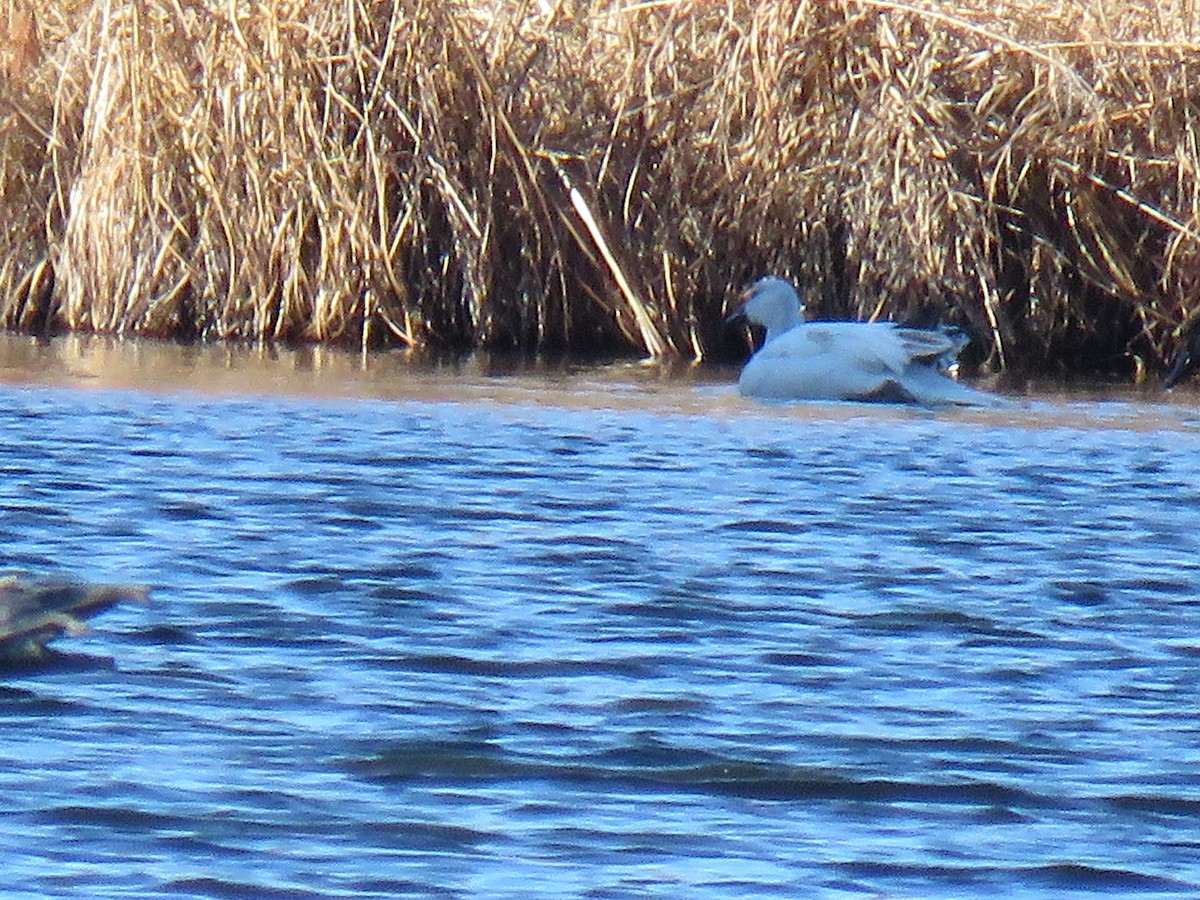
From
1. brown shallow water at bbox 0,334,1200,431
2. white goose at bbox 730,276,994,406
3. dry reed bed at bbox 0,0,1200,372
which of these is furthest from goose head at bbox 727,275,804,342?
white goose at bbox 730,276,994,406

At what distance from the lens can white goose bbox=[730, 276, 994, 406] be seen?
1145 cm

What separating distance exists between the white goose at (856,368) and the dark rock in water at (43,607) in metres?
6.68

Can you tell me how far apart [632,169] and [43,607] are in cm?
944

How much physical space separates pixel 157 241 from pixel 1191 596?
8.83m

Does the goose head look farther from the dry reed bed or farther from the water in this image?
the water

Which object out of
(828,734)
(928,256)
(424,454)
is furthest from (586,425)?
(828,734)

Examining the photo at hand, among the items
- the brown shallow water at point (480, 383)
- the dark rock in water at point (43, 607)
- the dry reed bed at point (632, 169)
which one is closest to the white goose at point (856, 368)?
the brown shallow water at point (480, 383)

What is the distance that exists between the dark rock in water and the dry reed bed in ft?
29.1

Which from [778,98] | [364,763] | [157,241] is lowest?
[364,763]

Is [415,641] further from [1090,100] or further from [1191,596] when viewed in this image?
[1090,100]

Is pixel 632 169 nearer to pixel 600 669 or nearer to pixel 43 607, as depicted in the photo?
pixel 600 669

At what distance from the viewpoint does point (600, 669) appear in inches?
210

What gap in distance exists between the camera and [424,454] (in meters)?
9.10

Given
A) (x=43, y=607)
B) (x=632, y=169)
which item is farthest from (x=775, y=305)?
(x=43, y=607)
